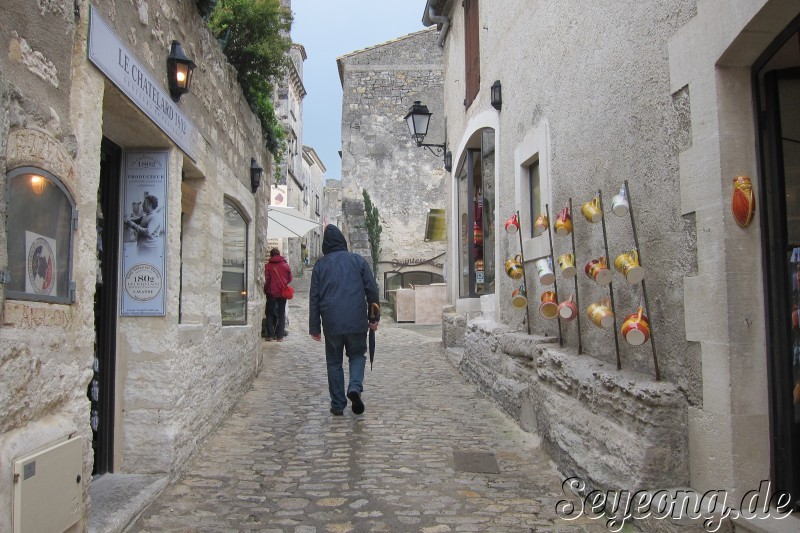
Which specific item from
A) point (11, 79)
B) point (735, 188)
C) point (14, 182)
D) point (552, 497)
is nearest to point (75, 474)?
point (14, 182)

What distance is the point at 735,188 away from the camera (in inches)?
106

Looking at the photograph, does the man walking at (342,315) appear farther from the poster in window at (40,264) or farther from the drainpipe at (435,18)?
the drainpipe at (435,18)

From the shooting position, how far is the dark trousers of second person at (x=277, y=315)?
32.8ft

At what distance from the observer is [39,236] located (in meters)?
2.34

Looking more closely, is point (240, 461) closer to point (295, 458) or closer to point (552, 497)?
point (295, 458)

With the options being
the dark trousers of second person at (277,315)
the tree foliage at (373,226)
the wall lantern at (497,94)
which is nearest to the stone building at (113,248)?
the wall lantern at (497,94)

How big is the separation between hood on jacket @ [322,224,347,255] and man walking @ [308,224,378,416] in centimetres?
14

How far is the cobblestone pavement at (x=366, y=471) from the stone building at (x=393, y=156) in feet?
46.1

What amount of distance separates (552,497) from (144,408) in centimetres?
240

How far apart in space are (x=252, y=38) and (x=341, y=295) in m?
2.58

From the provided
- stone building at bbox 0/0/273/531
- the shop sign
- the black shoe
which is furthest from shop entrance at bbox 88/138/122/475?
the black shoe

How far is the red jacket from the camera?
31.8 ft

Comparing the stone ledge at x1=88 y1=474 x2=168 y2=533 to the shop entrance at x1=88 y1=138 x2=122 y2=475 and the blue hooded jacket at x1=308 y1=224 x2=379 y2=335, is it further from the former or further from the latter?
the blue hooded jacket at x1=308 y1=224 x2=379 y2=335

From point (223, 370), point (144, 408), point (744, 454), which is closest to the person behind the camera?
point (744, 454)
